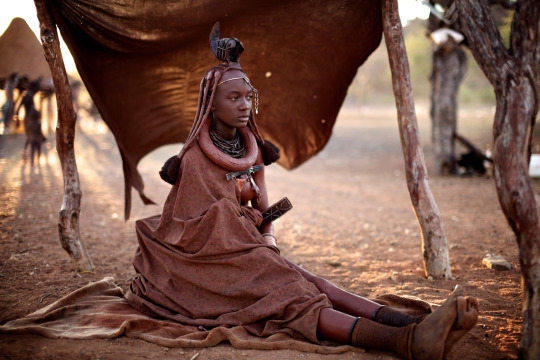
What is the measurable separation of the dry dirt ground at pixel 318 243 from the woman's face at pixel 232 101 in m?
1.58

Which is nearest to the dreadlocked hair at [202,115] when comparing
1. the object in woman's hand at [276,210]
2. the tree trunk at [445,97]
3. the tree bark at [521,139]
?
the object in woman's hand at [276,210]

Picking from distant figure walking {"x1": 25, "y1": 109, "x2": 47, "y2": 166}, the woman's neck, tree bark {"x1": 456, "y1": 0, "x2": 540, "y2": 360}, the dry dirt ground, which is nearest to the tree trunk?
the dry dirt ground

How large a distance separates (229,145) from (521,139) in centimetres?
195

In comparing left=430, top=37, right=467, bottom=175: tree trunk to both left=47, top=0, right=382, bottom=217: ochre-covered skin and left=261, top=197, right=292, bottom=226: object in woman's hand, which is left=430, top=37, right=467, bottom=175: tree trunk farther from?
left=261, top=197, right=292, bottom=226: object in woman's hand

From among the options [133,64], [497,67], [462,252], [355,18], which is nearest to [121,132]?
[133,64]

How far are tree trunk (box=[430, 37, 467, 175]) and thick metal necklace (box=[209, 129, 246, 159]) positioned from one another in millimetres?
8813

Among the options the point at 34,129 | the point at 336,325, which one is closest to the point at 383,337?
the point at 336,325

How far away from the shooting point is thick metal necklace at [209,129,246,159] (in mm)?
3303

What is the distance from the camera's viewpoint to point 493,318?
3301 millimetres

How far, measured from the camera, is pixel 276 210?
3420 millimetres

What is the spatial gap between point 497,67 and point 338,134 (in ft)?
59.7

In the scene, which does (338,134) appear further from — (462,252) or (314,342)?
(314,342)

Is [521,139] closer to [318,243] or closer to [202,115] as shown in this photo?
[202,115]

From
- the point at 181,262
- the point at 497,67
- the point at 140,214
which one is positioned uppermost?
the point at 497,67
